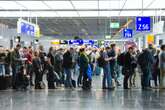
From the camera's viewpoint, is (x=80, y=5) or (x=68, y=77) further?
(x=80, y=5)

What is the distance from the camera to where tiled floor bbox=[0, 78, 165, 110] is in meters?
10.8

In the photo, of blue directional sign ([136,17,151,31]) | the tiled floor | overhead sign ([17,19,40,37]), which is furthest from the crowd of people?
blue directional sign ([136,17,151,31])

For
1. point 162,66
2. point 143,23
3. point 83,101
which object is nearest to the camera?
point 83,101

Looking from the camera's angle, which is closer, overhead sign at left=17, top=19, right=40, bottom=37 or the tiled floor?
the tiled floor

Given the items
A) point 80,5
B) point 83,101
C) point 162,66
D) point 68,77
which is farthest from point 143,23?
point 83,101

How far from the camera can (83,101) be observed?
12109mm

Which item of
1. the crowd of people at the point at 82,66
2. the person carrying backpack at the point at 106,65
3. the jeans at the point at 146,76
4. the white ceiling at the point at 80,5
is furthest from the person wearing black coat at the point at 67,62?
the white ceiling at the point at 80,5

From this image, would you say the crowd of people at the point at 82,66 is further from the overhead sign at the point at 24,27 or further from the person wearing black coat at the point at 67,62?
the overhead sign at the point at 24,27

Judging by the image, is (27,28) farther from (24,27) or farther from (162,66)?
(162,66)

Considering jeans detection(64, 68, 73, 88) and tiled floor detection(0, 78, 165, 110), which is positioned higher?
jeans detection(64, 68, 73, 88)

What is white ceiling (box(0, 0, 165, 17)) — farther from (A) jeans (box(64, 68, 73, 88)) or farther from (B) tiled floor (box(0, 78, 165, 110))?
(B) tiled floor (box(0, 78, 165, 110))

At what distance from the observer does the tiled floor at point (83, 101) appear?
A: 423 inches

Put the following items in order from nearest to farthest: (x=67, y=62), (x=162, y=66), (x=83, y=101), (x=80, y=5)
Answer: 1. (x=83, y=101)
2. (x=162, y=66)
3. (x=67, y=62)
4. (x=80, y=5)

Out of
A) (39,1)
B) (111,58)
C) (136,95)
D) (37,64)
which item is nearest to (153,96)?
(136,95)
